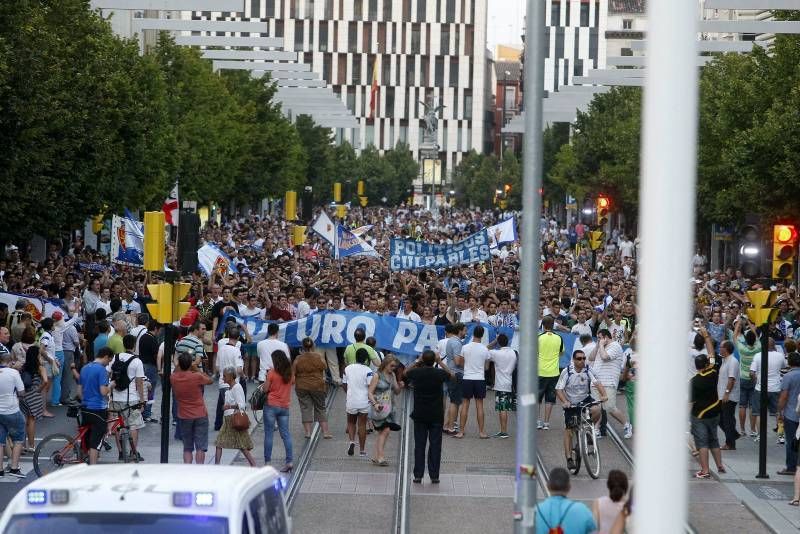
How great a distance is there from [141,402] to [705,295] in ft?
60.2

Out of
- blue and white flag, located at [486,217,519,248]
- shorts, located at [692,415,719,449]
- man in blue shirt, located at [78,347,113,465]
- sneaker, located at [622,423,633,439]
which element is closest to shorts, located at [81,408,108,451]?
man in blue shirt, located at [78,347,113,465]

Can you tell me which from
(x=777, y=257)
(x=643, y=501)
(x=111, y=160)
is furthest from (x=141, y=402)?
(x=111, y=160)

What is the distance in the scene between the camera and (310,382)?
19391mm

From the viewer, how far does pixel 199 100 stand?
59.1 meters

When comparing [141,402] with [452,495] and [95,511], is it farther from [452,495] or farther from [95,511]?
[95,511]

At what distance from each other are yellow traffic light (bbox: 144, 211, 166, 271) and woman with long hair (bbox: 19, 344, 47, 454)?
202cm

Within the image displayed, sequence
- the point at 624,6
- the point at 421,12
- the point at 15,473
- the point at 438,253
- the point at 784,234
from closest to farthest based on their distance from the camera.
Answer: the point at 15,473 → the point at 784,234 → the point at 438,253 → the point at 624,6 → the point at 421,12

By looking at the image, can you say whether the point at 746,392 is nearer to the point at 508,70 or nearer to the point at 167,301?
the point at 167,301

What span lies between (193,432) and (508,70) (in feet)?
574

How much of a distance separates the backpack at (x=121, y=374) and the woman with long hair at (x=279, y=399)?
1478mm

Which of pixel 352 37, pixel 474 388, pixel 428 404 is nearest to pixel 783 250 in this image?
pixel 474 388

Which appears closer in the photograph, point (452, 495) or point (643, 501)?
point (643, 501)

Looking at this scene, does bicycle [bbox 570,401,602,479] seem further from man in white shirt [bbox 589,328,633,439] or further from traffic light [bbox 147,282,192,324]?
traffic light [bbox 147,282,192,324]

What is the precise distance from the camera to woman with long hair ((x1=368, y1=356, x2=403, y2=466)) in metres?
18.2
